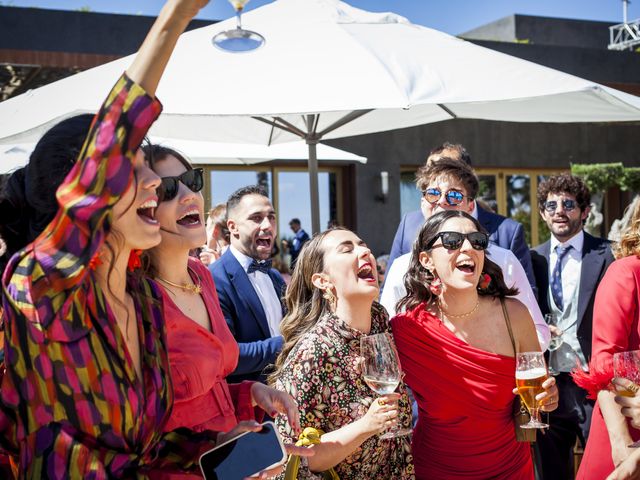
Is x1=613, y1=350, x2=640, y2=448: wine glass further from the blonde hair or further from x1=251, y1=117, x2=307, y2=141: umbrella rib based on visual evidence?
x1=251, y1=117, x2=307, y2=141: umbrella rib

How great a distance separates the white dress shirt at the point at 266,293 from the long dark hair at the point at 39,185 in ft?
8.14

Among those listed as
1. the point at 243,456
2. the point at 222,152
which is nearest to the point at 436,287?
the point at 243,456

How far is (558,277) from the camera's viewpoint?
5477mm

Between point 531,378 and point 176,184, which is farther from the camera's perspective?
point 531,378

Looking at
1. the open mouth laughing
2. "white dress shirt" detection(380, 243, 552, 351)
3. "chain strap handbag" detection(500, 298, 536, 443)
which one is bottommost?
"chain strap handbag" detection(500, 298, 536, 443)

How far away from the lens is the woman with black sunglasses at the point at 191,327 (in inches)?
84.1

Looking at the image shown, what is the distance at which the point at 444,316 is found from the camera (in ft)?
10.8

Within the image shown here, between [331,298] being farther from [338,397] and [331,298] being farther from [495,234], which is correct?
[495,234]

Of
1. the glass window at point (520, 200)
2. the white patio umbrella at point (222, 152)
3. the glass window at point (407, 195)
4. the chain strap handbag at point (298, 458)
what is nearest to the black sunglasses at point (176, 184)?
the chain strap handbag at point (298, 458)

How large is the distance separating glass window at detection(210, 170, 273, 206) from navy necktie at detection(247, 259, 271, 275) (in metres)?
9.93

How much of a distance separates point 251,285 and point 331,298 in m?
1.09

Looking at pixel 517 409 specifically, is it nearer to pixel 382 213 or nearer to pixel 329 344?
pixel 329 344

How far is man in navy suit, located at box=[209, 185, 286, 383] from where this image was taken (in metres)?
3.65

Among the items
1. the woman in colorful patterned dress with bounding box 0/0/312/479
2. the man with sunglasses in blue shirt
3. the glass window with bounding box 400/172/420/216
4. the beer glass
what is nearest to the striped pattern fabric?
the woman in colorful patterned dress with bounding box 0/0/312/479
